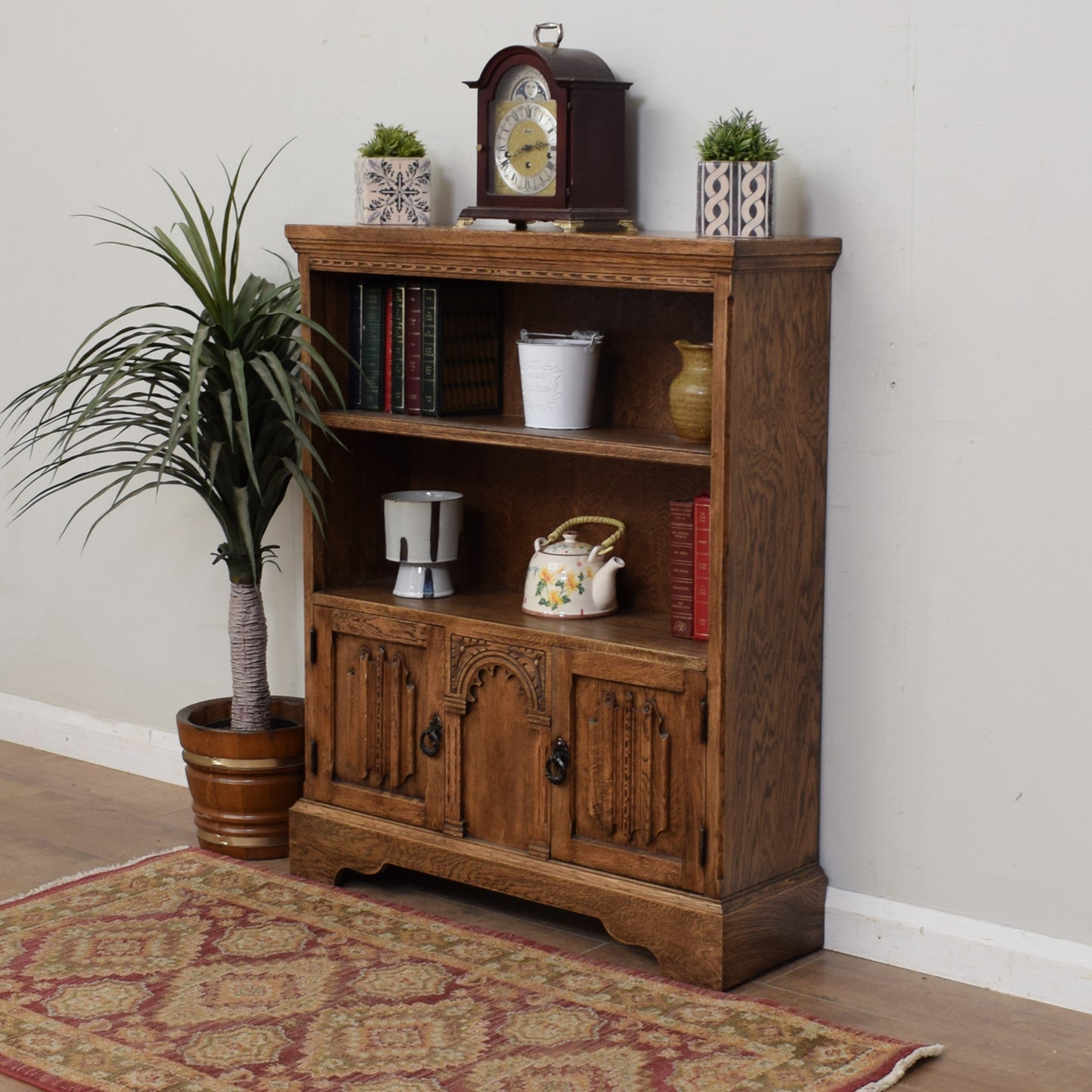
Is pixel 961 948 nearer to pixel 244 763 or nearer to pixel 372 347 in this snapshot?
pixel 244 763

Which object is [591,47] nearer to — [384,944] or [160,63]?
[160,63]

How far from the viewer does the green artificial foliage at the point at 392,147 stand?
3.40 meters

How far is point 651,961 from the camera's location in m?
3.07

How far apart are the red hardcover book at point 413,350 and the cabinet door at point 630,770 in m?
0.64

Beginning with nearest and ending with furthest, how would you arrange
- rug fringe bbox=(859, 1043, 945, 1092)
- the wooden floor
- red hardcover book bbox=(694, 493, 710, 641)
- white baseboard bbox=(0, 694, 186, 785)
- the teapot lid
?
rug fringe bbox=(859, 1043, 945, 1092) → the wooden floor → red hardcover book bbox=(694, 493, 710, 641) → the teapot lid → white baseboard bbox=(0, 694, 186, 785)

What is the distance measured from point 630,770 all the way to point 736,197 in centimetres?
104

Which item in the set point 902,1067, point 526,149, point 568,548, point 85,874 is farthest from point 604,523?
point 85,874

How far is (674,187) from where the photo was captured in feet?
10.6

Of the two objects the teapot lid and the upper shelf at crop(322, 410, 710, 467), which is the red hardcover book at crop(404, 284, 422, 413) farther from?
the teapot lid

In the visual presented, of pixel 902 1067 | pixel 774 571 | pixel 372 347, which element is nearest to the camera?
pixel 902 1067

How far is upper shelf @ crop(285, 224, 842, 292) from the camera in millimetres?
2809

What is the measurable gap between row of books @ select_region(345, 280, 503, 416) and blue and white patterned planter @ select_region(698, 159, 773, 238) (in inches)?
25.8

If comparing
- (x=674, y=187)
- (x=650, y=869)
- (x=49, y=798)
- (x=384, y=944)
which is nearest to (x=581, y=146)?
(x=674, y=187)

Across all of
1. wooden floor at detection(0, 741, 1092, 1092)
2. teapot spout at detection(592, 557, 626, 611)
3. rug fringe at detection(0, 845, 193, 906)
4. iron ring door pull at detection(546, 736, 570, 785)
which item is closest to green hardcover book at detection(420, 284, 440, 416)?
teapot spout at detection(592, 557, 626, 611)
